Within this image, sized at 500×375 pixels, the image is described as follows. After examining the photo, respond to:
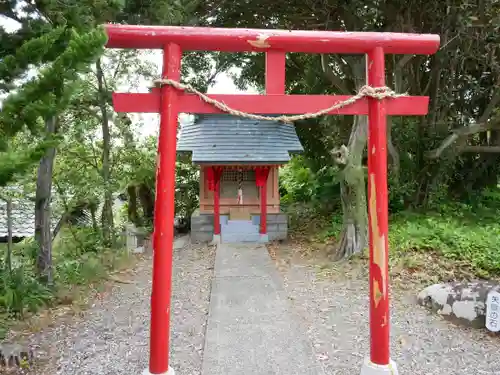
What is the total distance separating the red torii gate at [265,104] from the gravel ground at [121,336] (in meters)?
1.10

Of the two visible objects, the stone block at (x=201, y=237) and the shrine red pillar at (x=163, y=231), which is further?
the stone block at (x=201, y=237)

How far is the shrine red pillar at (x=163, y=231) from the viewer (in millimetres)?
2936

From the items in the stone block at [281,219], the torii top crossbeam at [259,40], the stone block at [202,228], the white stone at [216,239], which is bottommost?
the white stone at [216,239]

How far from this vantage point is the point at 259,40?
3035mm

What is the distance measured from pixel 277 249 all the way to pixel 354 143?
3.27 m

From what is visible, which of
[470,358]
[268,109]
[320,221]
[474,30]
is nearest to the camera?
[268,109]

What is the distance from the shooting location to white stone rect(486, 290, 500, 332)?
174 inches

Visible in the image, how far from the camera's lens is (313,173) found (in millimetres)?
13359

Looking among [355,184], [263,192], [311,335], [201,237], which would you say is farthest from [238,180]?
[311,335]

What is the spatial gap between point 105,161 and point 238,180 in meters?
3.60

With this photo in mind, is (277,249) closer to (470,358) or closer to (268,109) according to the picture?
(470,358)

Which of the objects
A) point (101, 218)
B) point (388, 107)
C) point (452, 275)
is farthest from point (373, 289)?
point (101, 218)

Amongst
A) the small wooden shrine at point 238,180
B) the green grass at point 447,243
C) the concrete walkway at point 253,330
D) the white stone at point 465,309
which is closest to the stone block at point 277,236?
the small wooden shrine at point 238,180

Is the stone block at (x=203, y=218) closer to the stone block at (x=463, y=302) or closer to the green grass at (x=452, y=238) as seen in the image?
the green grass at (x=452, y=238)
